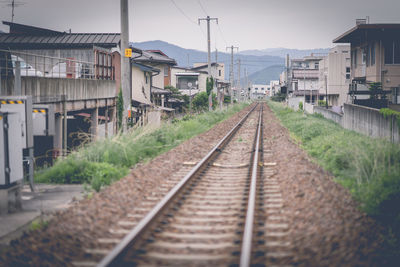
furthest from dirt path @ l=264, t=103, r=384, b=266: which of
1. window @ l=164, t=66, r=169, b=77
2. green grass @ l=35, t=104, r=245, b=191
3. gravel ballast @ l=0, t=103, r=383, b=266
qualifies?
window @ l=164, t=66, r=169, b=77

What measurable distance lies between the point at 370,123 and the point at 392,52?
11.6 metres

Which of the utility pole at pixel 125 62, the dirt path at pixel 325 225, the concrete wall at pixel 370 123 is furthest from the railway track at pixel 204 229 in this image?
the utility pole at pixel 125 62

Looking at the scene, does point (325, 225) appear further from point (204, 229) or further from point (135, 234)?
point (135, 234)

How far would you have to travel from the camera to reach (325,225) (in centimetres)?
577

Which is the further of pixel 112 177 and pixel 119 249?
pixel 112 177

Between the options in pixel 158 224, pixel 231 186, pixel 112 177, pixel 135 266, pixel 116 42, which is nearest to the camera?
pixel 135 266

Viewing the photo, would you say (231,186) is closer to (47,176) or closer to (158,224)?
(158,224)

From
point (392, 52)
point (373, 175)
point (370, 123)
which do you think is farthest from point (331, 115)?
point (373, 175)

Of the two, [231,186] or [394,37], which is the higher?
[394,37]

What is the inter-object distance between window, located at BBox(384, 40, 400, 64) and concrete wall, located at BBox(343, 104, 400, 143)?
5.75 m

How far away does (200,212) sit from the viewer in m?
6.66

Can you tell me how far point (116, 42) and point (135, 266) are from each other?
65.7 feet

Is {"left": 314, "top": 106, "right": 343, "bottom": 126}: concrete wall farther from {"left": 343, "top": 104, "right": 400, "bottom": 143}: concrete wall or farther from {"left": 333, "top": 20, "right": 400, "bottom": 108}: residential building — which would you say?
{"left": 343, "top": 104, "right": 400, "bottom": 143}: concrete wall

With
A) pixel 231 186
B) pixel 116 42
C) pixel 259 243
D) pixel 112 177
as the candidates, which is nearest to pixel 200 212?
pixel 259 243
